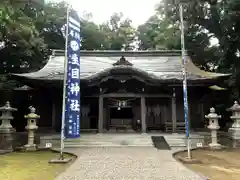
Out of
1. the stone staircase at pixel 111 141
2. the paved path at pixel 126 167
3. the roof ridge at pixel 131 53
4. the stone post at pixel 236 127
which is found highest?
the roof ridge at pixel 131 53

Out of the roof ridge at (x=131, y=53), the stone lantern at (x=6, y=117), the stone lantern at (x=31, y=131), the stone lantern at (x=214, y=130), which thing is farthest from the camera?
the roof ridge at (x=131, y=53)

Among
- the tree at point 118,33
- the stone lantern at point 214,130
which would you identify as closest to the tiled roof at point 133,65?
the stone lantern at point 214,130

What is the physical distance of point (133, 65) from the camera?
17266 millimetres

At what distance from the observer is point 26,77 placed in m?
14.4

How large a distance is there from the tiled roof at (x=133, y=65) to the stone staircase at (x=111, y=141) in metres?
3.29

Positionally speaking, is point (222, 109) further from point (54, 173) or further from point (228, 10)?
point (54, 173)

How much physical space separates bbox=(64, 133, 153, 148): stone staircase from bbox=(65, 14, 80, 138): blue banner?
2.62 m

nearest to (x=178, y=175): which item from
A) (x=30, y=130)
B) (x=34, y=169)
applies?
(x=34, y=169)

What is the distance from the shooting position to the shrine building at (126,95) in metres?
14.8

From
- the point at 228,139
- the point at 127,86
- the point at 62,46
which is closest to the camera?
the point at 228,139

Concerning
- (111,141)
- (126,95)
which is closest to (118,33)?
(126,95)

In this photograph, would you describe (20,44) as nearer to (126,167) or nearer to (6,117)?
Result: (6,117)

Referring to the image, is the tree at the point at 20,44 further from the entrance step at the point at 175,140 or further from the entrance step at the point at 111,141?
the entrance step at the point at 175,140

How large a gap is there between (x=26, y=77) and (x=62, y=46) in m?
15.8
